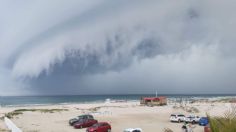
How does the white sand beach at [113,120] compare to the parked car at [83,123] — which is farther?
the parked car at [83,123]

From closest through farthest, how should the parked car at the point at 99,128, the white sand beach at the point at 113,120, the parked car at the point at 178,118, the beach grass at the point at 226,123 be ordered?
the beach grass at the point at 226,123
the parked car at the point at 99,128
the white sand beach at the point at 113,120
the parked car at the point at 178,118

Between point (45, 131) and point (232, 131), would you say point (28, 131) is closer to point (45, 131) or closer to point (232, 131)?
point (45, 131)

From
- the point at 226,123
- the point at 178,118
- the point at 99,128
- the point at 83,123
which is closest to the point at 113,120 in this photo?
the point at 83,123

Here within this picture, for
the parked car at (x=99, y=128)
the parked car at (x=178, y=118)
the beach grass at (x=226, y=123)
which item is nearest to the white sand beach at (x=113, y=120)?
the parked car at (x=178, y=118)

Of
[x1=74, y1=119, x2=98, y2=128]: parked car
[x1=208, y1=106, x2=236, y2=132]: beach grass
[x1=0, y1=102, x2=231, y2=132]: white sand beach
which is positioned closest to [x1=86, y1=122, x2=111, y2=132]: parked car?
[x1=0, y1=102, x2=231, y2=132]: white sand beach

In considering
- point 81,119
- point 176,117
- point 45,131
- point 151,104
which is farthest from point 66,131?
→ point 151,104

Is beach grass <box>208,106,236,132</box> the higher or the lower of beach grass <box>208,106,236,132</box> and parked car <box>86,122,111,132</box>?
the higher

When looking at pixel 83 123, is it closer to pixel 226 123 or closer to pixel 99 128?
pixel 99 128

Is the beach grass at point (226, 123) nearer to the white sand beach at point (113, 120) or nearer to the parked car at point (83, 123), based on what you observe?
the white sand beach at point (113, 120)

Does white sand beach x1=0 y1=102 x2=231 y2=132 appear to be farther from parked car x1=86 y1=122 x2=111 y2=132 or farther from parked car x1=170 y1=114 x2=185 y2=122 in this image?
parked car x1=86 y1=122 x2=111 y2=132

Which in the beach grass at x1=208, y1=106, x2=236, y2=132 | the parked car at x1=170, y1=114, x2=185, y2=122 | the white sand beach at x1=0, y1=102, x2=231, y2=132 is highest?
the beach grass at x1=208, y1=106, x2=236, y2=132

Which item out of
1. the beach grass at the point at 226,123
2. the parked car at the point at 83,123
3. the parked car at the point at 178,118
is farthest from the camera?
the parked car at the point at 178,118
